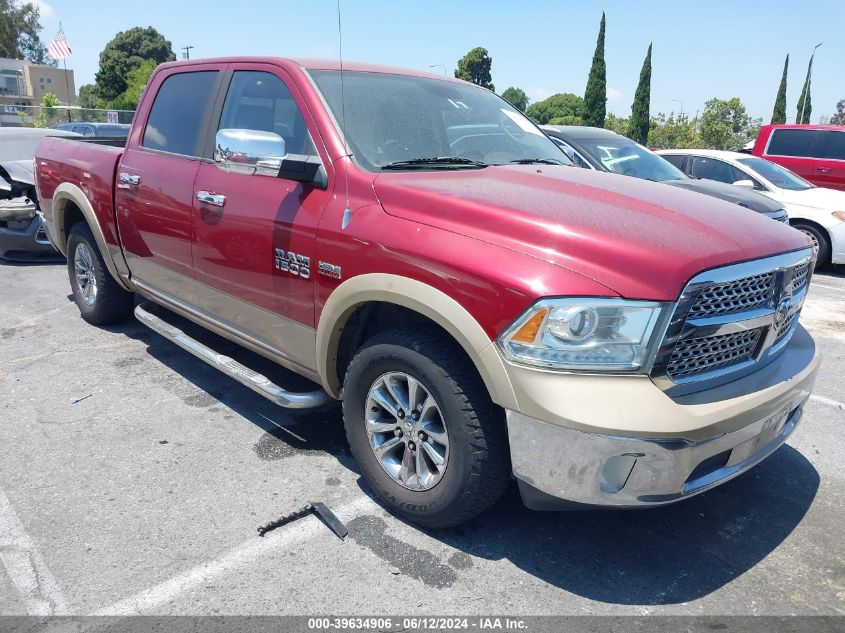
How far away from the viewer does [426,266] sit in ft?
8.48

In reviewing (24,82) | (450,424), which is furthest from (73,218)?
(24,82)

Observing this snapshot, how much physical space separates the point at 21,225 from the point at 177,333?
4.96 metres

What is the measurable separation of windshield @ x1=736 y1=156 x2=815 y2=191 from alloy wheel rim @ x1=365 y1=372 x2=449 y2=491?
8972mm

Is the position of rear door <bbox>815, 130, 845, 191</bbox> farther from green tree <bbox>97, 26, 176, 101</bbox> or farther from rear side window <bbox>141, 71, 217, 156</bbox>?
green tree <bbox>97, 26, 176, 101</bbox>

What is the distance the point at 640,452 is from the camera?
2.24 metres

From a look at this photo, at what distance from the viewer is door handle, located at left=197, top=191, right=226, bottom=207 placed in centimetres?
357

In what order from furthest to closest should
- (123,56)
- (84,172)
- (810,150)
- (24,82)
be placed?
1. (24,82)
2. (123,56)
3. (810,150)
4. (84,172)

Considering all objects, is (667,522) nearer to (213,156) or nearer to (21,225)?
(213,156)

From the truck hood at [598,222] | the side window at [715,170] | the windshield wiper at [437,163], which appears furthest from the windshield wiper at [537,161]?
the side window at [715,170]

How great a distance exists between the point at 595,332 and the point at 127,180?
3.44 m

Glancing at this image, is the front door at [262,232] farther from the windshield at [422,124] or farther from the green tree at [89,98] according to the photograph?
the green tree at [89,98]

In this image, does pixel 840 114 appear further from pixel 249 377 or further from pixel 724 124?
pixel 249 377

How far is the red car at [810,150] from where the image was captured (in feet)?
39.1

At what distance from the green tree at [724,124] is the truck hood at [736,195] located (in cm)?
2666
